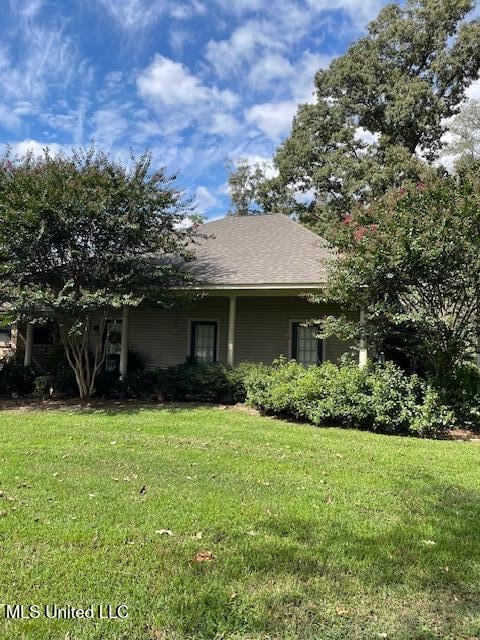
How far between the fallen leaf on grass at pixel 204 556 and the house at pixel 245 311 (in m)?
8.16

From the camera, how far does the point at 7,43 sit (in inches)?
444

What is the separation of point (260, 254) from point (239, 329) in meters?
2.32

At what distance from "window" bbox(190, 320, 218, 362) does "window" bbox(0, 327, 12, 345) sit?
22.9ft

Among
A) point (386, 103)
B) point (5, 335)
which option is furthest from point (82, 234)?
point (386, 103)

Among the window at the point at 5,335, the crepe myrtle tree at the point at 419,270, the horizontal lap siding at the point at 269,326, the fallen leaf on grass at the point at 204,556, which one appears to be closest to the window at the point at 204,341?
the horizontal lap siding at the point at 269,326

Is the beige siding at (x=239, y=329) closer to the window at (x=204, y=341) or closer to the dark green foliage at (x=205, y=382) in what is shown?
the window at (x=204, y=341)

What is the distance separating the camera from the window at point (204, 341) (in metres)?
14.9

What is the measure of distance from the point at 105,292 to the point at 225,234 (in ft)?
21.2

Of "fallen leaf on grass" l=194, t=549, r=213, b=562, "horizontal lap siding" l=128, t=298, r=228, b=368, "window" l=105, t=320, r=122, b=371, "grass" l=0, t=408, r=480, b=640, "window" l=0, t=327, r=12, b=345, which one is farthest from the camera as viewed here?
"window" l=0, t=327, r=12, b=345

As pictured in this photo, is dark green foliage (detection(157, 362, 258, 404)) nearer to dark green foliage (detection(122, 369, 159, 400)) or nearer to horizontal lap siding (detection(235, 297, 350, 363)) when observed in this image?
dark green foliage (detection(122, 369, 159, 400))

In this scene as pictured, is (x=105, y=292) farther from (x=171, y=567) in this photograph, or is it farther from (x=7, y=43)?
(x=171, y=567)

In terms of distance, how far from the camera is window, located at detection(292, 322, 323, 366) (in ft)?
44.9

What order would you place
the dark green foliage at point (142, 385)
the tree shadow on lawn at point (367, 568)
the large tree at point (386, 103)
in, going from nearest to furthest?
the tree shadow on lawn at point (367, 568) → the dark green foliage at point (142, 385) → the large tree at point (386, 103)

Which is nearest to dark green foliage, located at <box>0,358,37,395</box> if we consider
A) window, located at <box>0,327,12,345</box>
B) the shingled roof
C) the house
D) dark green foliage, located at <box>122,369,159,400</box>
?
the house
